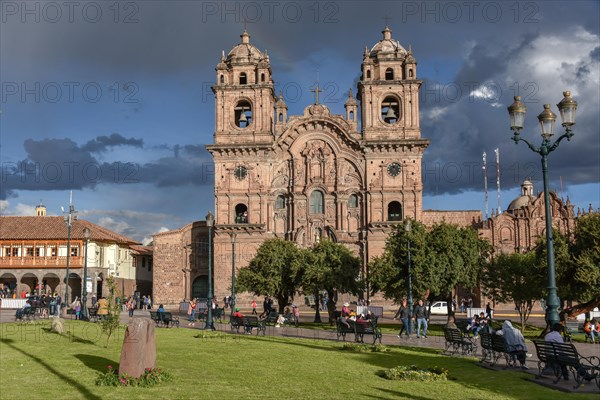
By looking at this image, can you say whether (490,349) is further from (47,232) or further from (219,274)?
(47,232)

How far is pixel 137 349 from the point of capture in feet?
47.7

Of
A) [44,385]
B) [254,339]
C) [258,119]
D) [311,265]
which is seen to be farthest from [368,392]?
[258,119]

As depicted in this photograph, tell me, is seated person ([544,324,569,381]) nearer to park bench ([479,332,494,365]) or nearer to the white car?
park bench ([479,332,494,365])

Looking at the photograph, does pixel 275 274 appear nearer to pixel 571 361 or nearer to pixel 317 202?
pixel 317 202

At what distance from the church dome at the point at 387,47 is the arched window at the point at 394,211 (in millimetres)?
14537

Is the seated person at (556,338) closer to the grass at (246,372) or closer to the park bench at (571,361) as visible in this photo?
the park bench at (571,361)

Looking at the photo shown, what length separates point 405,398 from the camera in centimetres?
1329

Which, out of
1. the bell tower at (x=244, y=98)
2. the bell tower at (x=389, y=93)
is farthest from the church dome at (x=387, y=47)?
the bell tower at (x=244, y=98)

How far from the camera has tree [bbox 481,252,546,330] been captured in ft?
124

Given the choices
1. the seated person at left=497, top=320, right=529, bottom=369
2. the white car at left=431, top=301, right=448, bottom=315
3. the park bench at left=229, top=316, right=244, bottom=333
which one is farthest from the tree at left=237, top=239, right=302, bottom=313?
the seated person at left=497, top=320, right=529, bottom=369

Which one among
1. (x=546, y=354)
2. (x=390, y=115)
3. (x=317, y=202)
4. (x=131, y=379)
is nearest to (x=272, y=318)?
(x=546, y=354)

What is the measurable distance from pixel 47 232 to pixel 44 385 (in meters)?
57.6

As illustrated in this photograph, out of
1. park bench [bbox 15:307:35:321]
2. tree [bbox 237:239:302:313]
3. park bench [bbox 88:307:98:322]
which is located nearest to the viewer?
park bench [bbox 15:307:35:321]

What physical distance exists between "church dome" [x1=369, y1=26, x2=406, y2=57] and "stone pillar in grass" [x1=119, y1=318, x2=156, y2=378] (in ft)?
173
